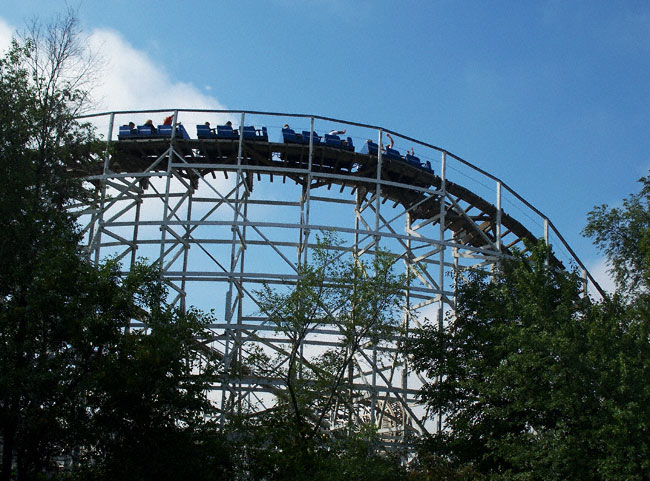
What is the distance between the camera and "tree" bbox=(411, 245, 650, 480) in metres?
15.7

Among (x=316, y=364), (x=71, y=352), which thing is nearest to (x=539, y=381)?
(x=316, y=364)

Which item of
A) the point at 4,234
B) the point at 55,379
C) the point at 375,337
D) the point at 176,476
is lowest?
the point at 176,476

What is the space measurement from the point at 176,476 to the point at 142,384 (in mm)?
1878

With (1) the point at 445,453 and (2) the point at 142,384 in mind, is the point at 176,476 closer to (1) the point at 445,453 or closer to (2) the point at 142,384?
(2) the point at 142,384

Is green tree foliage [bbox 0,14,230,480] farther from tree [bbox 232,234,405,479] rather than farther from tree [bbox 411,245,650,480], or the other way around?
tree [bbox 411,245,650,480]

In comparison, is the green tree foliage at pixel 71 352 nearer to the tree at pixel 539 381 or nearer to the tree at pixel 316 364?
the tree at pixel 316 364

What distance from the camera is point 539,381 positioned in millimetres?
17203

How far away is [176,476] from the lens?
49.2ft

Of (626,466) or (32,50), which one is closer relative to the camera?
(626,466)

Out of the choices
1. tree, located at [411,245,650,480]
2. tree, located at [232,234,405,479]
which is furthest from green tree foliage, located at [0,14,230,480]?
tree, located at [411,245,650,480]

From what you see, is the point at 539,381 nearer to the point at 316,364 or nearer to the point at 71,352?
the point at 316,364

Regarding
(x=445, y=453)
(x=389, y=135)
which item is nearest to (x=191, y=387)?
(x=445, y=453)

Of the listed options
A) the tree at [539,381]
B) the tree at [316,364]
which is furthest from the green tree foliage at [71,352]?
the tree at [539,381]

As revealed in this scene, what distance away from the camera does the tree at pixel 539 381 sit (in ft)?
51.6
